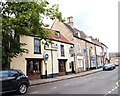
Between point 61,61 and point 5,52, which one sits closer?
point 5,52

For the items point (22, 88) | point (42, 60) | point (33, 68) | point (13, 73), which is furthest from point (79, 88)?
point (42, 60)

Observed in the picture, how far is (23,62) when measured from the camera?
82.3ft

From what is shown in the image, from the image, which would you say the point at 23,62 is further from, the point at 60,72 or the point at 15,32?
the point at 60,72

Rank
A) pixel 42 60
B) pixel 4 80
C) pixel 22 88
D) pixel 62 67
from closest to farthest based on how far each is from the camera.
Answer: pixel 4 80 < pixel 22 88 < pixel 42 60 < pixel 62 67

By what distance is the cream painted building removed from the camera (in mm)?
25280

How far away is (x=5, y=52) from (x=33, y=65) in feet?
30.5

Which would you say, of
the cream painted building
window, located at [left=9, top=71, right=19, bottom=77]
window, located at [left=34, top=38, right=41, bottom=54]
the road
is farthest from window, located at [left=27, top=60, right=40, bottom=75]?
window, located at [left=9, top=71, right=19, bottom=77]

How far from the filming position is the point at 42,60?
93.8ft

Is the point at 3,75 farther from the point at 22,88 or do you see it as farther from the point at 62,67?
the point at 62,67

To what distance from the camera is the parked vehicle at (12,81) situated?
44.6 feet

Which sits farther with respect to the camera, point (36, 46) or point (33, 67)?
point (36, 46)

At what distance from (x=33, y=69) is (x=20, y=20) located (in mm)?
10787

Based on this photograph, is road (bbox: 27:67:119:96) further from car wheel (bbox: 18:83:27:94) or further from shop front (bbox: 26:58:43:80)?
shop front (bbox: 26:58:43:80)

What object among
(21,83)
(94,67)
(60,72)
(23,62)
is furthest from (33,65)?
(94,67)
